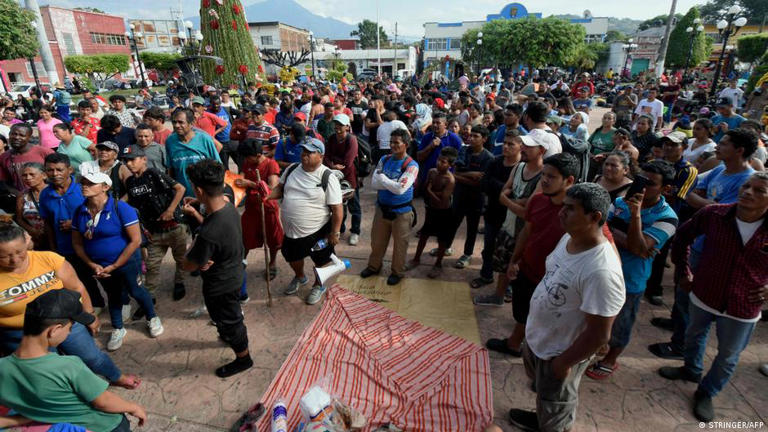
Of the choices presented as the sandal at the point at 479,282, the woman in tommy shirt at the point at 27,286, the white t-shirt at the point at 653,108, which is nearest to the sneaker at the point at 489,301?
the sandal at the point at 479,282

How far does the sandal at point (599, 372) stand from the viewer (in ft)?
11.2

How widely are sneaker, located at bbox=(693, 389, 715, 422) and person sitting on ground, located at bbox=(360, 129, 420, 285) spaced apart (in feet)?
10.1

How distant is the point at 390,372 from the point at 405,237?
172 cm

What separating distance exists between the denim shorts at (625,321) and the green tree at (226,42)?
1559 centimetres

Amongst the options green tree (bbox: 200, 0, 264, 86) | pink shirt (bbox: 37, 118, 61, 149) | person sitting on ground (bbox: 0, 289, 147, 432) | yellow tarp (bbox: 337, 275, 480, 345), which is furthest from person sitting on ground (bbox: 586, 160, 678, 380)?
green tree (bbox: 200, 0, 264, 86)

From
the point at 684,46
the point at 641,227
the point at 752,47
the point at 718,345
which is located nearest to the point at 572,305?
the point at 641,227

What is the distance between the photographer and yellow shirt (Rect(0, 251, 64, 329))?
8.59 feet

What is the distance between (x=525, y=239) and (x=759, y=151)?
11.4 ft

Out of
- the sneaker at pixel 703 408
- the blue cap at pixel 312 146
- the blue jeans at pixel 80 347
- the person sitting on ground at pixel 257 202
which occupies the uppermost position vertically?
the blue cap at pixel 312 146

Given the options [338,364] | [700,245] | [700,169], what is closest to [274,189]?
[338,364]

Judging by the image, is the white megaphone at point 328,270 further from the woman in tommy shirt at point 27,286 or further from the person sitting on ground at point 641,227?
the person sitting on ground at point 641,227

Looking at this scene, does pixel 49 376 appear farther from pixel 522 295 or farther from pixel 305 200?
pixel 522 295

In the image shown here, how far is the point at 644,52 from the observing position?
5056 cm

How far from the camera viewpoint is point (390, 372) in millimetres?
3498
